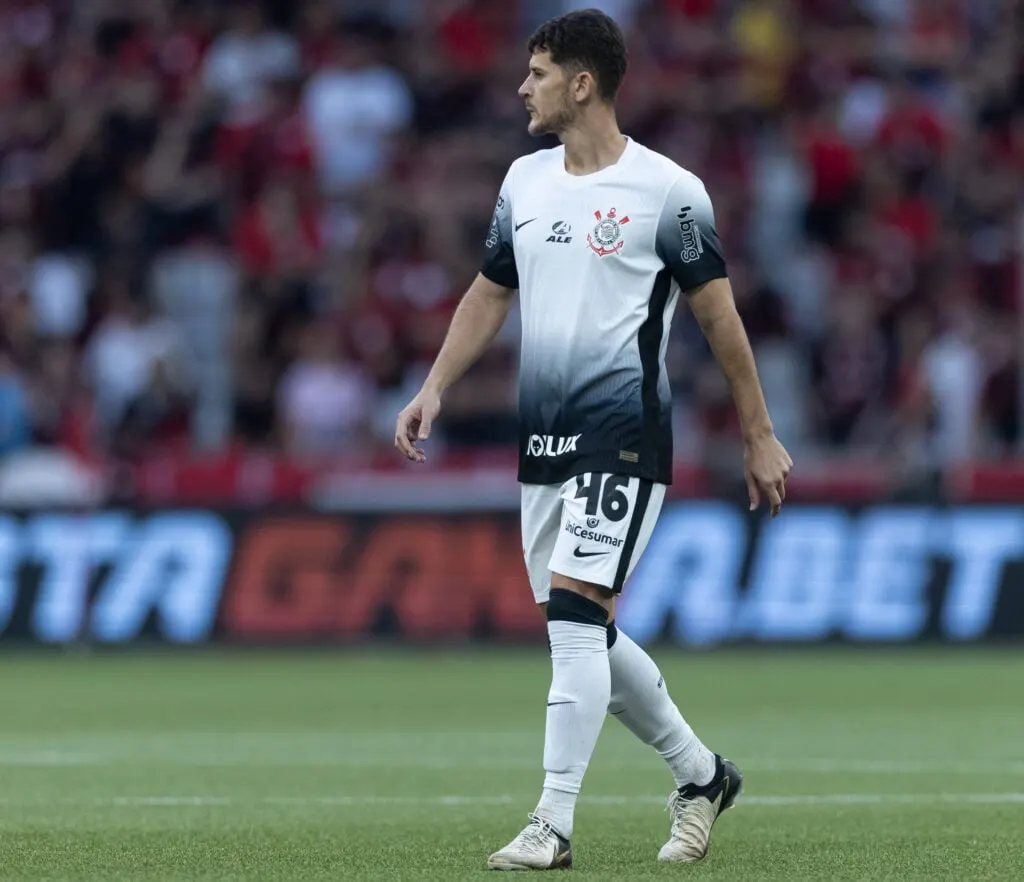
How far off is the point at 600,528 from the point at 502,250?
1.05 m

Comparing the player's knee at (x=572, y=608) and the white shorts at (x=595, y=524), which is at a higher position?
the white shorts at (x=595, y=524)

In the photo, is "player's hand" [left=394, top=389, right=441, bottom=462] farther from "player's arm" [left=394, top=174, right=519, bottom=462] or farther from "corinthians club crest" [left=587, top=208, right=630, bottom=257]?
"corinthians club crest" [left=587, top=208, right=630, bottom=257]

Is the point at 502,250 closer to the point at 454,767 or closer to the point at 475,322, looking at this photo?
the point at 475,322

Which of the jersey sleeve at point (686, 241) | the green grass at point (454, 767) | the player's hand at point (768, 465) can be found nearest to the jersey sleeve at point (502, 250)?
the jersey sleeve at point (686, 241)

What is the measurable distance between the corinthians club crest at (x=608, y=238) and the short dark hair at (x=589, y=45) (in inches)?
15.8

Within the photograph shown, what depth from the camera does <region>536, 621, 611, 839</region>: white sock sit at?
6852mm

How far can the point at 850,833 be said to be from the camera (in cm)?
761

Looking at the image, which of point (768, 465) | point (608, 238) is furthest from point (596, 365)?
point (768, 465)

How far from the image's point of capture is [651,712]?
23.9ft

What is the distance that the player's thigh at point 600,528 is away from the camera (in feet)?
22.5

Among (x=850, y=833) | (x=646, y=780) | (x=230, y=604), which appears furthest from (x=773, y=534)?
(x=850, y=833)

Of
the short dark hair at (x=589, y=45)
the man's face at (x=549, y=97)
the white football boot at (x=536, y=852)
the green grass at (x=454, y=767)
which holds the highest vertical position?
the short dark hair at (x=589, y=45)

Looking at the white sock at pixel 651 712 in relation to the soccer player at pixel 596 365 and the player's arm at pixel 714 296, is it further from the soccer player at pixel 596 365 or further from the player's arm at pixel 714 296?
the player's arm at pixel 714 296

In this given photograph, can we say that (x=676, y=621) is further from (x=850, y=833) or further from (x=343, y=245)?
(x=850, y=833)
